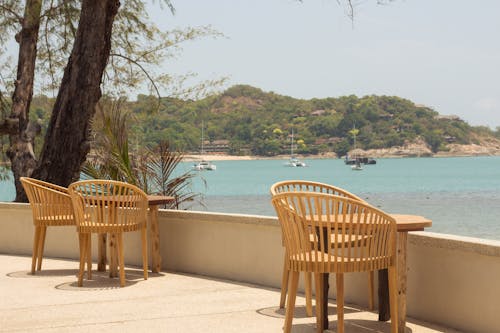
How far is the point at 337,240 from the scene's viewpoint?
13.0ft

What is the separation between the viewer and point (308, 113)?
66.8m

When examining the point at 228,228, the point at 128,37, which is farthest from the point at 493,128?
the point at 228,228

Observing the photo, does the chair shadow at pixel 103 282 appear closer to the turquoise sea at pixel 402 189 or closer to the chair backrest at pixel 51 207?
the chair backrest at pixel 51 207

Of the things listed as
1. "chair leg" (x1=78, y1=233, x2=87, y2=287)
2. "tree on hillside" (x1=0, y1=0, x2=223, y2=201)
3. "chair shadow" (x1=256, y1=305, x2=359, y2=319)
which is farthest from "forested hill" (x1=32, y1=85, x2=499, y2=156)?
"chair shadow" (x1=256, y1=305, x2=359, y2=319)

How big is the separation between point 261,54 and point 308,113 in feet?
54.8

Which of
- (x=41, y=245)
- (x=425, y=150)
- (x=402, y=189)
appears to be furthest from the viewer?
(x=425, y=150)

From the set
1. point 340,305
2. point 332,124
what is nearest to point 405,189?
point 332,124

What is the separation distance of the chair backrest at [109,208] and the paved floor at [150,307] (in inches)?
17.7

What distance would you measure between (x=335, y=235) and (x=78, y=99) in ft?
17.9

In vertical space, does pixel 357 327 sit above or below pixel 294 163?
above

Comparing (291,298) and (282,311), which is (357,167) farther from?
(291,298)

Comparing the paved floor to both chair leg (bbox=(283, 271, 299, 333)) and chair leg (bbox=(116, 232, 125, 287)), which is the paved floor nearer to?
chair leg (bbox=(116, 232, 125, 287))

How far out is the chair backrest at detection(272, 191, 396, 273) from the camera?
387 centimetres

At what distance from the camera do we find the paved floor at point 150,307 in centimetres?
446
